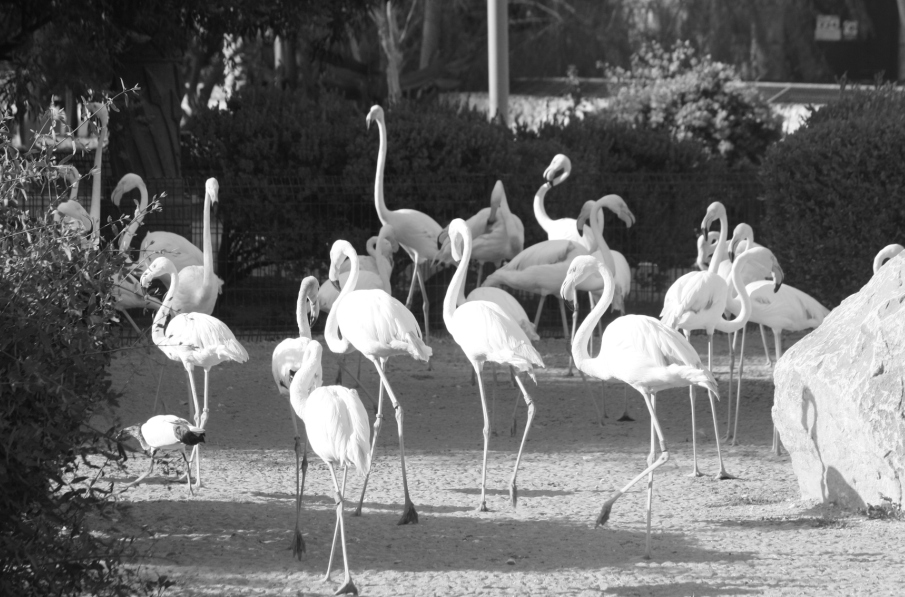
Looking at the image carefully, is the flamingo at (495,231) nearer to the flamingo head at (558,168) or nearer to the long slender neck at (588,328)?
the flamingo head at (558,168)

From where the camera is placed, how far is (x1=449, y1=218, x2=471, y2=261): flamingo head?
270 inches

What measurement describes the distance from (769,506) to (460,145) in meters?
7.38

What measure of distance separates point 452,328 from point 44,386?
120 inches

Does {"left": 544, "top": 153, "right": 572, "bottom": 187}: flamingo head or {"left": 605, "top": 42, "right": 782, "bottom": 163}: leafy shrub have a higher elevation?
{"left": 605, "top": 42, "right": 782, "bottom": 163}: leafy shrub

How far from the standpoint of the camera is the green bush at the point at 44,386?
3842mm

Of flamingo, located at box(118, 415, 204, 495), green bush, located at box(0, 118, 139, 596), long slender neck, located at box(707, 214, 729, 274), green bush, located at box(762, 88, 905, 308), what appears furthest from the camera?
green bush, located at box(762, 88, 905, 308)

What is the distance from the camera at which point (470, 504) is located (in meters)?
6.30

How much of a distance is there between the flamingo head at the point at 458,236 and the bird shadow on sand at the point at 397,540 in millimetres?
1785

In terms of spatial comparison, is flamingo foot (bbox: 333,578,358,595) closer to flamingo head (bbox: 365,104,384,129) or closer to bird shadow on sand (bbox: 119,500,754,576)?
bird shadow on sand (bbox: 119,500,754,576)

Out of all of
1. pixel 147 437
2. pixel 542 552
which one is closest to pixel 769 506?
pixel 542 552

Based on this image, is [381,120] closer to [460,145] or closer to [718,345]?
[460,145]

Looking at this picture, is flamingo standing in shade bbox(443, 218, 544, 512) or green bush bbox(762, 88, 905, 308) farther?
green bush bbox(762, 88, 905, 308)

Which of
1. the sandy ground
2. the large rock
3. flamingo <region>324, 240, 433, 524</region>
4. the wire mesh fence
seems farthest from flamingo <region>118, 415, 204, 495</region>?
the wire mesh fence

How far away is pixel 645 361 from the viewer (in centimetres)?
562
